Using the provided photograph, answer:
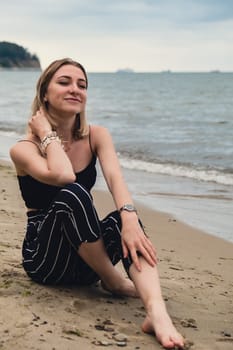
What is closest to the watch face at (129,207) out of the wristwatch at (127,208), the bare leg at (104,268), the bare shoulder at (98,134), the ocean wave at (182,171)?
the wristwatch at (127,208)

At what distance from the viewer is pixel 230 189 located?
9641mm

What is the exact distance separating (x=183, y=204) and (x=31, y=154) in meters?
4.89

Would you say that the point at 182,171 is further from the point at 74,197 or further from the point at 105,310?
the point at 74,197

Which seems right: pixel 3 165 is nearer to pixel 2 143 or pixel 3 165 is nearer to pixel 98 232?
pixel 2 143

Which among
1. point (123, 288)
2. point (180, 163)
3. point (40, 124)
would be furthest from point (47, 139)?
point (180, 163)

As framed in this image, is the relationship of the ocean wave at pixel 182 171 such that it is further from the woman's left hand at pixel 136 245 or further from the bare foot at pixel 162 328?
the bare foot at pixel 162 328

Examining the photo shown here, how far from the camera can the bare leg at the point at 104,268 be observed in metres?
3.34

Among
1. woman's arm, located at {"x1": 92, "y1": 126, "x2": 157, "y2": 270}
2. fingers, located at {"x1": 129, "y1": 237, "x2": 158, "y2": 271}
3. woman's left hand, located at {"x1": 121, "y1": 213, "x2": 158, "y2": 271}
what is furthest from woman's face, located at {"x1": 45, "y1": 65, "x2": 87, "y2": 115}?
fingers, located at {"x1": 129, "y1": 237, "x2": 158, "y2": 271}

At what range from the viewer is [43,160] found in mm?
3469

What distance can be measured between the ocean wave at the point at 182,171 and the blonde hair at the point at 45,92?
679 cm

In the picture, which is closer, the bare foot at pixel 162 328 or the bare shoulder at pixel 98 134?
the bare foot at pixel 162 328

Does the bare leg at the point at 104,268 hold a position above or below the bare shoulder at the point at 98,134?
below

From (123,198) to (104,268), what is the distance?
415mm

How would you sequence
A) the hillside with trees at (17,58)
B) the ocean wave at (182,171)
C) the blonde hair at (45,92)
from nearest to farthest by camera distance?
the blonde hair at (45,92) → the ocean wave at (182,171) → the hillside with trees at (17,58)
